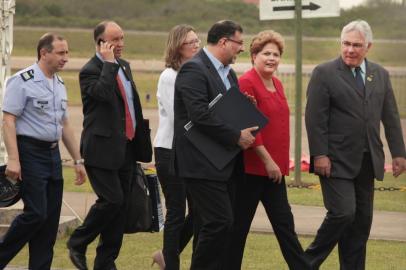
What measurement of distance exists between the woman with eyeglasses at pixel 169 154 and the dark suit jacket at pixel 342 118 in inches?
38.0

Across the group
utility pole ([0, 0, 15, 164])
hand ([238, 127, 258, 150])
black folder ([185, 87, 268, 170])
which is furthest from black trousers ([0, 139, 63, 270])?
utility pole ([0, 0, 15, 164])

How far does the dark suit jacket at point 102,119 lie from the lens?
8.16 meters

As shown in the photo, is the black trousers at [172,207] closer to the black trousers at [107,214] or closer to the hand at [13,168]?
the black trousers at [107,214]

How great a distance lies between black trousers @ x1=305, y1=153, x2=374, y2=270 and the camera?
7.99 meters

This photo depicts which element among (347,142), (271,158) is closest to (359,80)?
(347,142)

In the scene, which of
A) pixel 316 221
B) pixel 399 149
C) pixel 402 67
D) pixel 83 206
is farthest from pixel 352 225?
pixel 402 67

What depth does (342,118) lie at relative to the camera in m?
8.07

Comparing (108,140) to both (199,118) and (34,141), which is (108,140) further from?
(199,118)

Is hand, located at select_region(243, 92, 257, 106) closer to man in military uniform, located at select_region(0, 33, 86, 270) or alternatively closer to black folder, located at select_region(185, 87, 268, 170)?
black folder, located at select_region(185, 87, 268, 170)

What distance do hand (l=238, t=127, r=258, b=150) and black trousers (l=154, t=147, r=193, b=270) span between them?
0.96 m

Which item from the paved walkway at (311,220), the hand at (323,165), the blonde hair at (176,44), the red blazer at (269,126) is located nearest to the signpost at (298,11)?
the paved walkway at (311,220)

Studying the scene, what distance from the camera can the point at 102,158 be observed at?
324 inches

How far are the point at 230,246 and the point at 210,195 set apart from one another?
0.74m

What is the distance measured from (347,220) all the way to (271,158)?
74 cm
